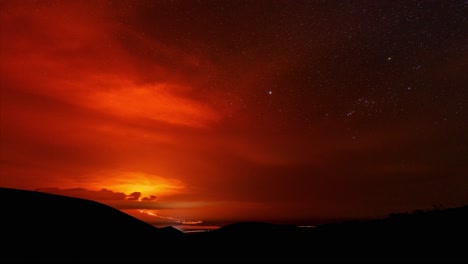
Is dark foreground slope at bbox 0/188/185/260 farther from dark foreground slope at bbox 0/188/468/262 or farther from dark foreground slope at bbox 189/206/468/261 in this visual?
dark foreground slope at bbox 189/206/468/261

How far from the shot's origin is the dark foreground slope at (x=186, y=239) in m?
8.87

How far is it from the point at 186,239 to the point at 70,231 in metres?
3.83

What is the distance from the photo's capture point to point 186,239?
12.1 m

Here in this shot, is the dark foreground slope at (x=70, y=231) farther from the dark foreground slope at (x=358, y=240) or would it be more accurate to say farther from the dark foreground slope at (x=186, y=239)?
the dark foreground slope at (x=358, y=240)

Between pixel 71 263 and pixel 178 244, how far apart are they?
11.0 feet

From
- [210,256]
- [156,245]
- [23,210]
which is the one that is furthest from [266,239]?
[23,210]

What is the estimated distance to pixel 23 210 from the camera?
33.3 feet

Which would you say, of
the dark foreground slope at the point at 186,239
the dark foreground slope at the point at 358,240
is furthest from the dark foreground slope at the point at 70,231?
the dark foreground slope at the point at 358,240

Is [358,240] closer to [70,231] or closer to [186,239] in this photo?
[186,239]

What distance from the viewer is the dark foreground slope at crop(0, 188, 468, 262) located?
8867 mm

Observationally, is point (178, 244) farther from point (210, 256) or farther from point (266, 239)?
point (266, 239)

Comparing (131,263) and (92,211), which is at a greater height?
(92,211)

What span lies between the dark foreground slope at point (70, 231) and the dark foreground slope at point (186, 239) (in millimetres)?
20

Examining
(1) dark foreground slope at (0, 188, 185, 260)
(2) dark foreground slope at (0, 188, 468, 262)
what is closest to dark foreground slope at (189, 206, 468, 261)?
(2) dark foreground slope at (0, 188, 468, 262)
